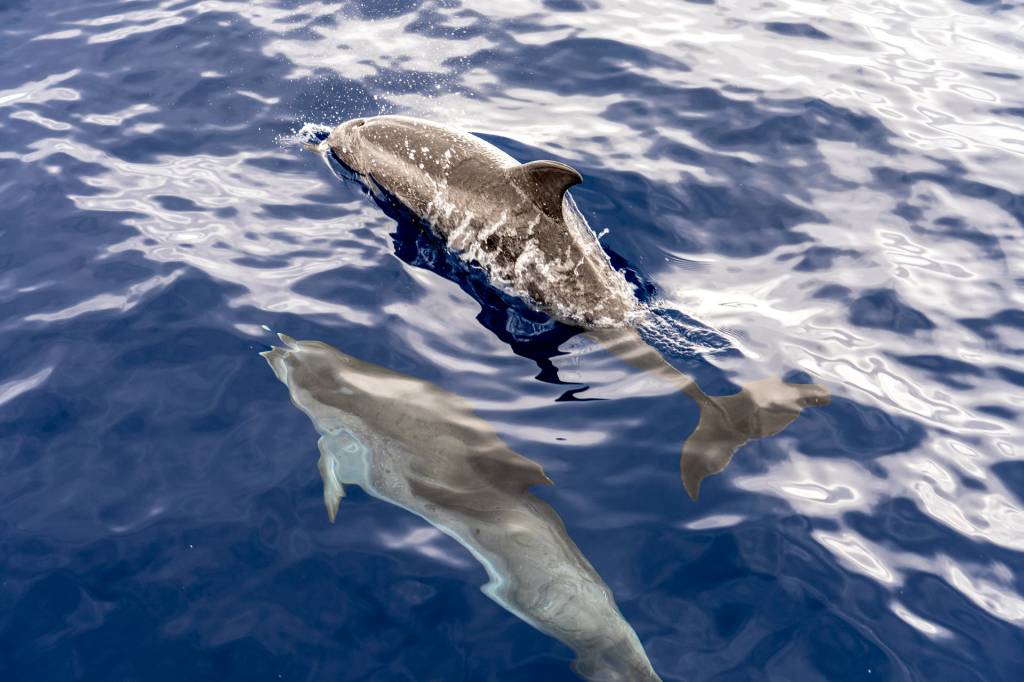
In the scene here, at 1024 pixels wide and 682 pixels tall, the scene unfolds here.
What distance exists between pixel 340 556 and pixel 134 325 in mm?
3436

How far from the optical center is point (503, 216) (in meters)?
8.45

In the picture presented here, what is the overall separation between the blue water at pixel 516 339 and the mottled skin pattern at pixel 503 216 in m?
0.31

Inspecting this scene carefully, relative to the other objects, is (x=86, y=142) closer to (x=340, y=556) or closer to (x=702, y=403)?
(x=340, y=556)

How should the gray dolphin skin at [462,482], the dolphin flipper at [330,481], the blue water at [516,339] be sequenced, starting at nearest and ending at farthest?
the gray dolphin skin at [462,482] → the blue water at [516,339] → the dolphin flipper at [330,481]

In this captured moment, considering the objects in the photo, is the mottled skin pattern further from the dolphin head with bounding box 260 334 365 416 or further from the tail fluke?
the dolphin head with bounding box 260 334 365 416

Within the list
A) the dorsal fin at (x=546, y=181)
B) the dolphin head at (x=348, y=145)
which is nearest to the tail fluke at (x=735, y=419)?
the dorsal fin at (x=546, y=181)

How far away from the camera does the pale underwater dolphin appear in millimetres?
6668

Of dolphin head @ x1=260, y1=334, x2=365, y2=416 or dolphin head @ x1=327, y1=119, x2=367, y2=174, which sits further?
dolphin head @ x1=327, y1=119, x2=367, y2=174

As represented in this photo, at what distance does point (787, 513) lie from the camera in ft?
19.7

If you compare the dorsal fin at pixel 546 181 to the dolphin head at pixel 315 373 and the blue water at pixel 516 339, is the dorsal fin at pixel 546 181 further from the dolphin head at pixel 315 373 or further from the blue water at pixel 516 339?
the dolphin head at pixel 315 373

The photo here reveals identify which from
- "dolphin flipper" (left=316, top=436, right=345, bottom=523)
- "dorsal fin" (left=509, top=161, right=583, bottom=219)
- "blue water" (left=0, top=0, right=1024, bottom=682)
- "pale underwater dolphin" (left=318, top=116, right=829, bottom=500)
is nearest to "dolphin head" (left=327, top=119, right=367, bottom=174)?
"pale underwater dolphin" (left=318, top=116, right=829, bottom=500)

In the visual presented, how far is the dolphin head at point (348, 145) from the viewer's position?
1004cm

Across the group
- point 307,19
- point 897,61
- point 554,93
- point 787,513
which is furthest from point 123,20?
point 787,513

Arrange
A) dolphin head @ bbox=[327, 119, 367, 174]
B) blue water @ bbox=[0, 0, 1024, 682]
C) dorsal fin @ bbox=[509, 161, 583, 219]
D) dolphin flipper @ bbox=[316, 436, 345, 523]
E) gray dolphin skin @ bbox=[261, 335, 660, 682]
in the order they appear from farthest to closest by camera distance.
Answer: dolphin head @ bbox=[327, 119, 367, 174] → dorsal fin @ bbox=[509, 161, 583, 219] → dolphin flipper @ bbox=[316, 436, 345, 523] → blue water @ bbox=[0, 0, 1024, 682] → gray dolphin skin @ bbox=[261, 335, 660, 682]
